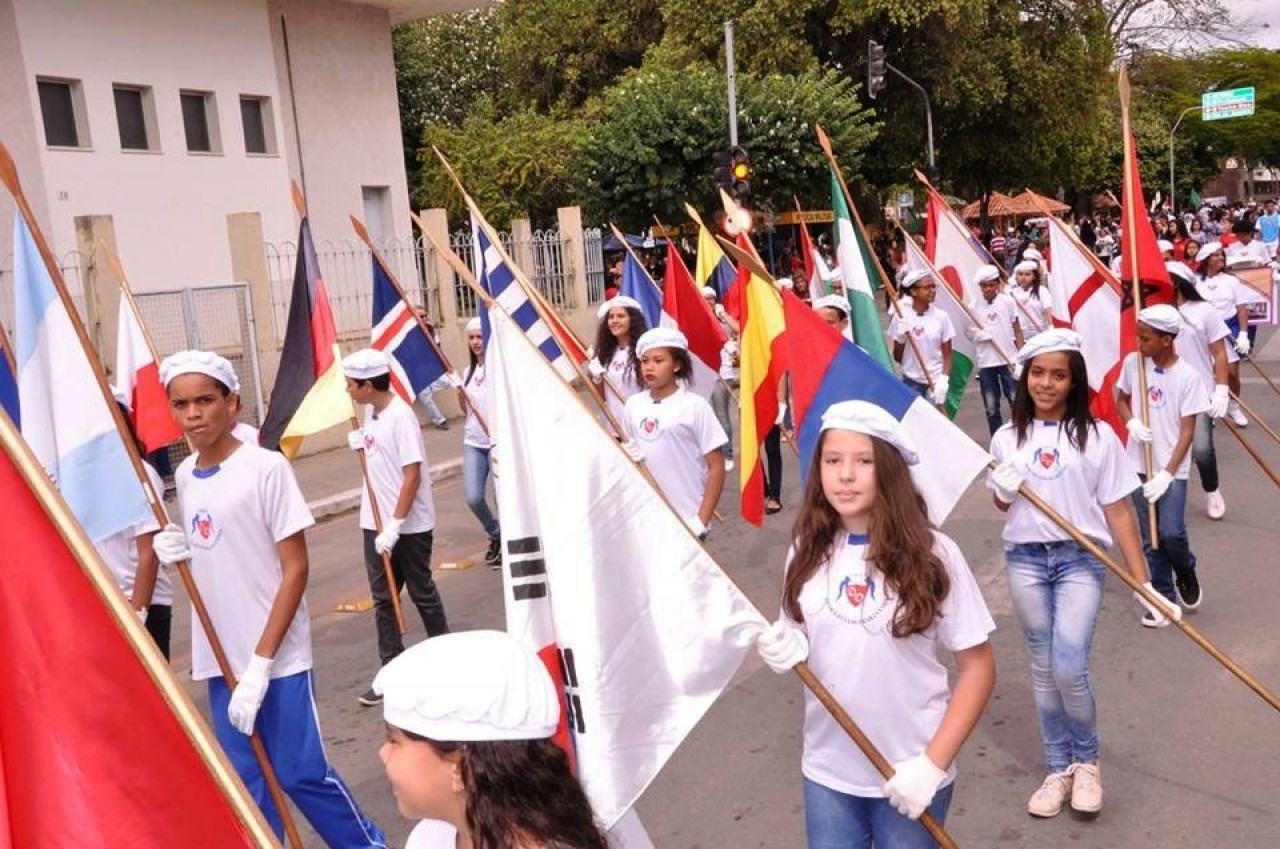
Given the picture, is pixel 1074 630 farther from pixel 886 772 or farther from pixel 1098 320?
pixel 1098 320

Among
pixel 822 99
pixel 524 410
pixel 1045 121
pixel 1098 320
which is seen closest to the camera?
pixel 524 410

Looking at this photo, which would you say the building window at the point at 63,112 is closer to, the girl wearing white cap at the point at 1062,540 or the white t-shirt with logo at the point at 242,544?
the white t-shirt with logo at the point at 242,544

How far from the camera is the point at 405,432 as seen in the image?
6.18 metres

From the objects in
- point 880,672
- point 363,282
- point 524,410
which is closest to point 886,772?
point 880,672

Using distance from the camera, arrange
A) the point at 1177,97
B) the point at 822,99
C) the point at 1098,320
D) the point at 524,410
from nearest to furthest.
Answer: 1. the point at 524,410
2. the point at 1098,320
3. the point at 822,99
4. the point at 1177,97

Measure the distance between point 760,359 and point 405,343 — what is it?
10.2ft

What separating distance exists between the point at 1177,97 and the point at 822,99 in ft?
154

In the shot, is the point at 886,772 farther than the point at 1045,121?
No

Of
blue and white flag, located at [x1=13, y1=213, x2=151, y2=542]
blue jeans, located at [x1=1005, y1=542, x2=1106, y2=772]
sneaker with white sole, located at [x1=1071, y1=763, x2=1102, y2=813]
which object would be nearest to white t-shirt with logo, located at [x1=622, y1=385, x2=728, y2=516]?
blue jeans, located at [x1=1005, y1=542, x2=1106, y2=772]

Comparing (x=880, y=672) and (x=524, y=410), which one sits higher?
(x=524, y=410)

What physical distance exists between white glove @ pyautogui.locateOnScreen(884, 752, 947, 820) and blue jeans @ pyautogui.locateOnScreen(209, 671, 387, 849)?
196cm

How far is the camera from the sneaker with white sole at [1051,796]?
462 centimetres

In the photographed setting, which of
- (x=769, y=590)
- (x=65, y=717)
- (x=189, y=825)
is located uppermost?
(x=65, y=717)

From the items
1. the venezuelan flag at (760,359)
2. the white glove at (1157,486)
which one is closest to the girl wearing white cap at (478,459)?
the venezuelan flag at (760,359)
